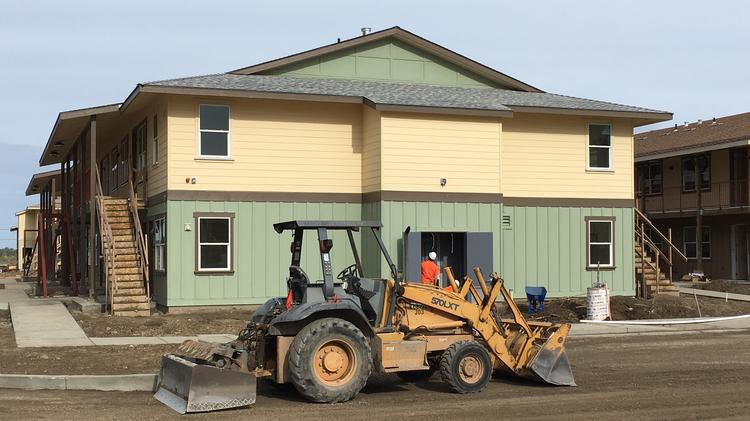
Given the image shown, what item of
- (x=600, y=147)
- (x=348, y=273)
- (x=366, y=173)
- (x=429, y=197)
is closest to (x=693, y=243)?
(x=600, y=147)

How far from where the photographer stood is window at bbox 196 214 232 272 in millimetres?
22859

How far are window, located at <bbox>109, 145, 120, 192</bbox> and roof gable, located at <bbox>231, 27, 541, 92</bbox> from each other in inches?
312

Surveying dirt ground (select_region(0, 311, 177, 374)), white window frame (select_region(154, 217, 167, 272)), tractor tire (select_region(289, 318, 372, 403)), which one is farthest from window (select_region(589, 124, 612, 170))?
tractor tire (select_region(289, 318, 372, 403))

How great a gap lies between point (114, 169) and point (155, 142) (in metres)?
9.12

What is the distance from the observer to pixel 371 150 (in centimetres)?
2397

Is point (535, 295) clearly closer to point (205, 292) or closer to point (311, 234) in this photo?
point (311, 234)

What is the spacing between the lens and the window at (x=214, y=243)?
22.9 meters

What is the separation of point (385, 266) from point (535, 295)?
3851mm

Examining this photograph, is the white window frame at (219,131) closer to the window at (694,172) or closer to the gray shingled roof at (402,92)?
the gray shingled roof at (402,92)

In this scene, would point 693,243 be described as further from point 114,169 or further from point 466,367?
point 466,367

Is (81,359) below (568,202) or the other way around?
below

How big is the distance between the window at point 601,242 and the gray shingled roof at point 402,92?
129 inches

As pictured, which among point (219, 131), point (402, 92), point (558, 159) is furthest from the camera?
point (558, 159)

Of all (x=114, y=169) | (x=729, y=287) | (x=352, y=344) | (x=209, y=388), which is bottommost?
(x=729, y=287)
